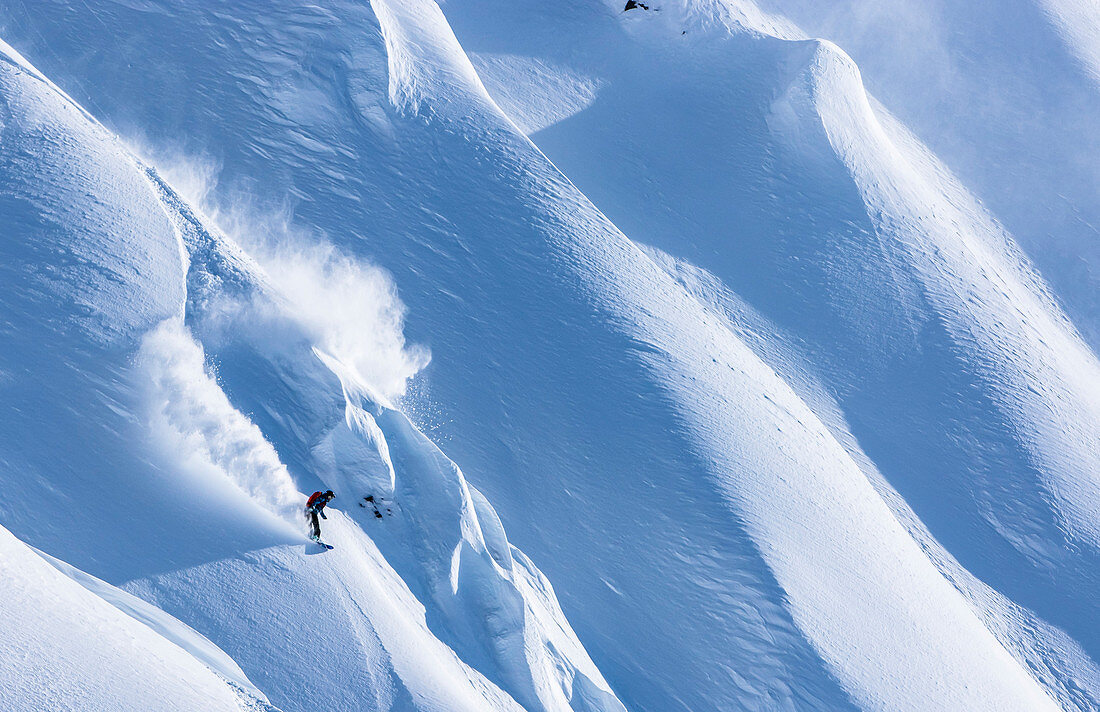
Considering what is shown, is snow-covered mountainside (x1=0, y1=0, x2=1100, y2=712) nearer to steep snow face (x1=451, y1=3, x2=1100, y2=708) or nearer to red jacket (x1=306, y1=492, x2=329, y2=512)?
steep snow face (x1=451, y1=3, x2=1100, y2=708)

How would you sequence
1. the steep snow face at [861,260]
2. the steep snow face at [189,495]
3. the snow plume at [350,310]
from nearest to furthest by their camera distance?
the steep snow face at [189,495], the snow plume at [350,310], the steep snow face at [861,260]

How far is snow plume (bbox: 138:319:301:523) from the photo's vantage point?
12.0 metres

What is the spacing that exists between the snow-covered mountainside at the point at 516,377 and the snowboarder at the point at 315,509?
0.28m

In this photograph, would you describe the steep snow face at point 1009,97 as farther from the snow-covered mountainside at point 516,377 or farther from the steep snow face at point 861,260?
the steep snow face at point 861,260

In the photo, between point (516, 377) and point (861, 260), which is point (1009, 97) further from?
point (516, 377)

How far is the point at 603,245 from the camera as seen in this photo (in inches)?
701

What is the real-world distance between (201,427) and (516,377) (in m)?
5.74

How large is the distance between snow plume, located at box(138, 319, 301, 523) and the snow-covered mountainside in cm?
5

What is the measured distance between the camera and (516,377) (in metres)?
15.7

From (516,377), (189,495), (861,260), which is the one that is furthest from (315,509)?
(861,260)

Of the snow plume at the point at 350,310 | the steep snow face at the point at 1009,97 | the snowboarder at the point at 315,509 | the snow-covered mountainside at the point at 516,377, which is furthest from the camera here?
the steep snow face at the point at 1009,97

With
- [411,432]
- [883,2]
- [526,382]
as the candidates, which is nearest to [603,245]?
[526,382]

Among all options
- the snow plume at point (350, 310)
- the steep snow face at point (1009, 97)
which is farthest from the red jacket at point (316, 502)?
the steep snow face at point (1009, 97)

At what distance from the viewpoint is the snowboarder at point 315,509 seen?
39.1 ft
